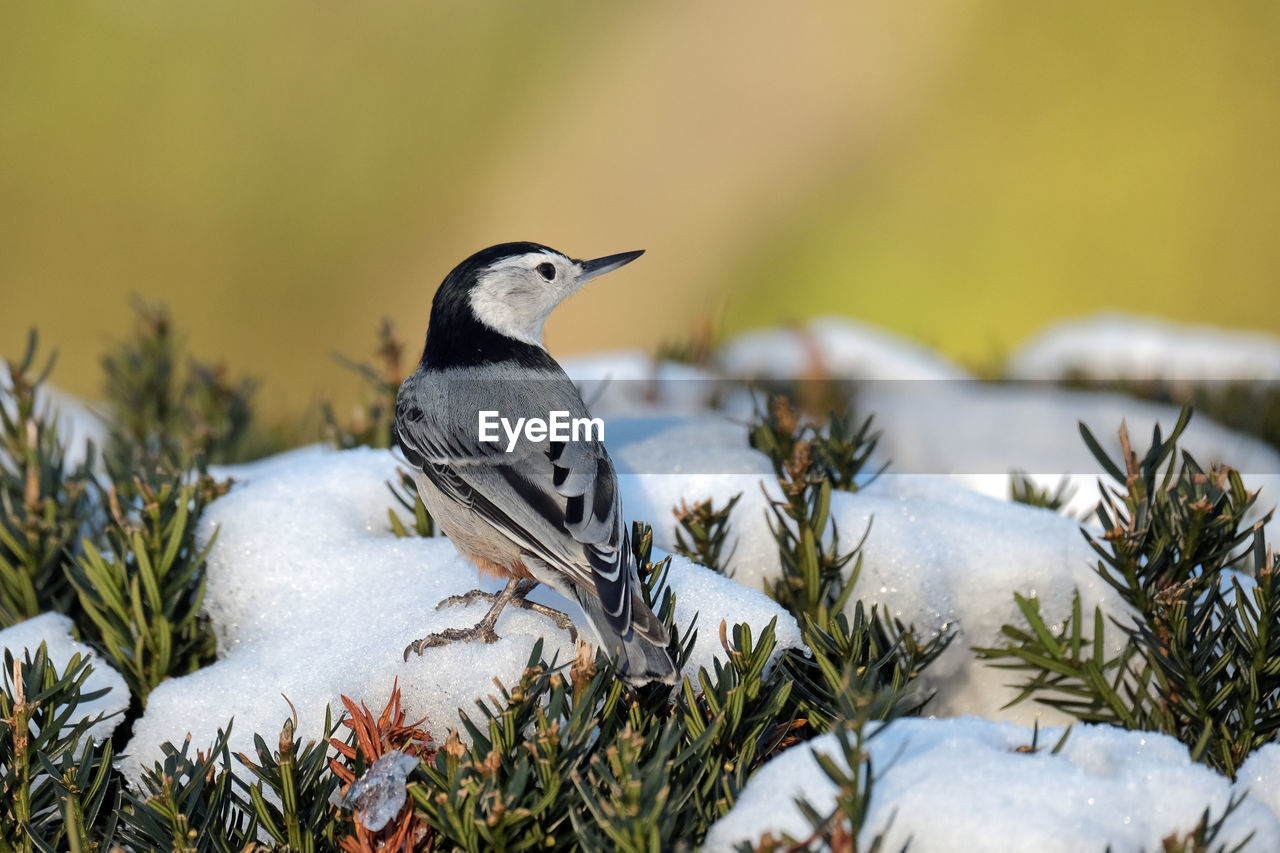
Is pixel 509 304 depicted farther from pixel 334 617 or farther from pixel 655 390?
pixel 655 390

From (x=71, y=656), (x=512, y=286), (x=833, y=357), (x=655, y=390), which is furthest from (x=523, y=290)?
(x=833, y=357)

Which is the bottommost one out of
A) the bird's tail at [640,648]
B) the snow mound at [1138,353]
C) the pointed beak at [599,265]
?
the bird's tail at [640,648]

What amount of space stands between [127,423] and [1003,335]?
4568 millimetres

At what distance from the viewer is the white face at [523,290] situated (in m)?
2.02

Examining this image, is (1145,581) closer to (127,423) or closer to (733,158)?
(127,423)

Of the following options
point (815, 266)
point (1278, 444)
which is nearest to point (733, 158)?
point (815, 266)

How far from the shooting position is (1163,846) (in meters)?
1.17

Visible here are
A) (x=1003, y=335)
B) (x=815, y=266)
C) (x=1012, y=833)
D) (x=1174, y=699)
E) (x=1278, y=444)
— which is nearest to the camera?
(x=1012, y=833)

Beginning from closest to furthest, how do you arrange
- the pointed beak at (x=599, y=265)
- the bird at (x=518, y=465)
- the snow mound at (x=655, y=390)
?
1. the bird at (x=518, y=465)
2. the pointed beak at (x=599, y=265)
3. the snow mound at (x=655, y=390)

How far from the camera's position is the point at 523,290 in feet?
6.80

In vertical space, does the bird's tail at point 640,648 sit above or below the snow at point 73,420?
above

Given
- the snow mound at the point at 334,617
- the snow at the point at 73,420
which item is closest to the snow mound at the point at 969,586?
the snow mound at the point at 334,617

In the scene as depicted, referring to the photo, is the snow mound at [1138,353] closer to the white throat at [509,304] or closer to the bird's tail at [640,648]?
the white throat at [509,304]

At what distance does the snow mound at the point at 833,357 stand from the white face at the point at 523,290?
5.56 ft
